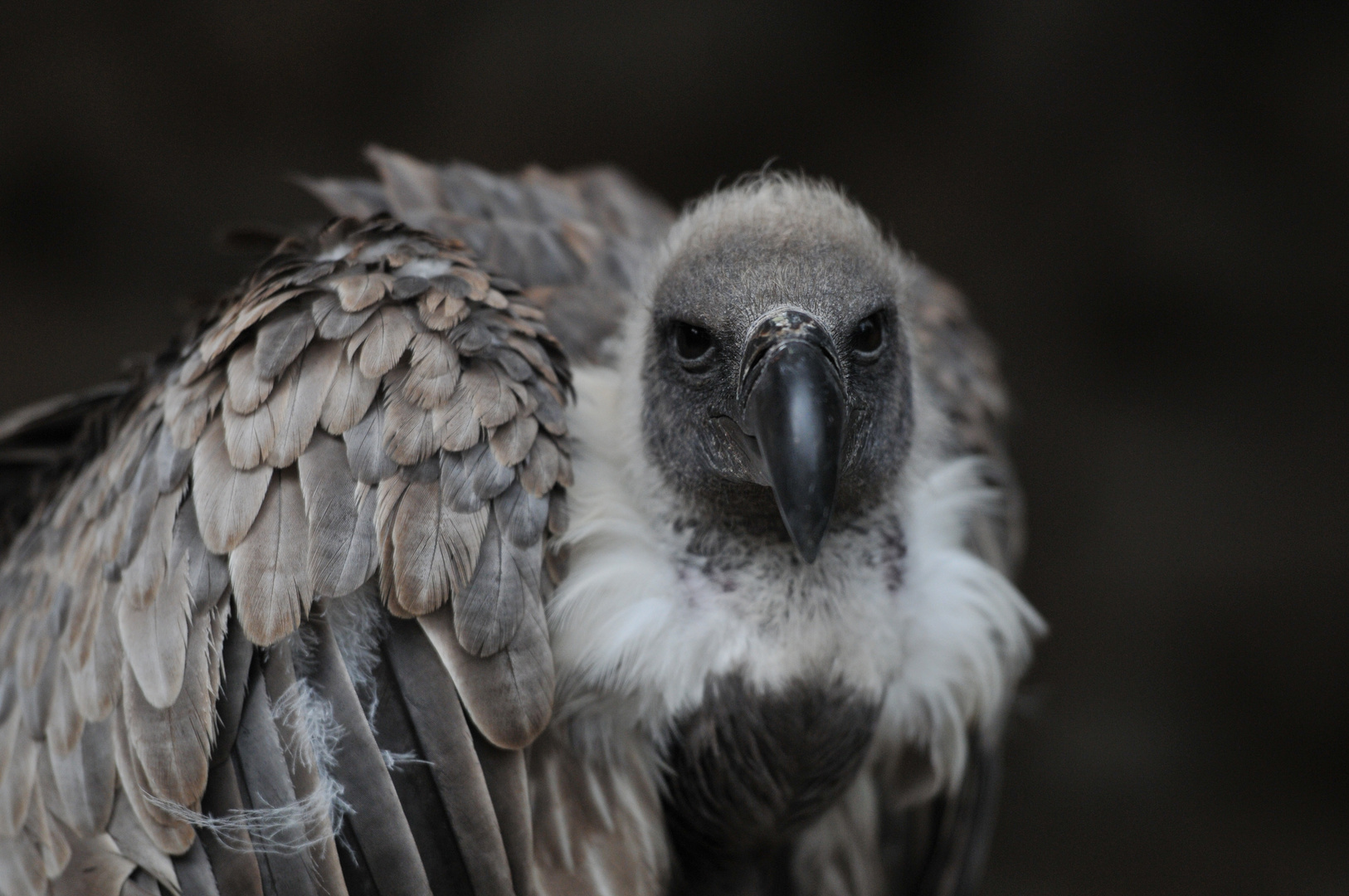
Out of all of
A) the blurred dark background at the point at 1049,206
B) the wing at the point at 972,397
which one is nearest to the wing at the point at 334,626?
the wing at the point at 972,397

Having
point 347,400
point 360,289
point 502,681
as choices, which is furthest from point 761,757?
point 360,289

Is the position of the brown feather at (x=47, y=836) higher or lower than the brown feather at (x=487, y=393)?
lower

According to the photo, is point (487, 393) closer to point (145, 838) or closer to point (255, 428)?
point (255, 428)

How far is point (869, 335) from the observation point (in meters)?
1.82

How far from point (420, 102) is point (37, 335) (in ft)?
5.05

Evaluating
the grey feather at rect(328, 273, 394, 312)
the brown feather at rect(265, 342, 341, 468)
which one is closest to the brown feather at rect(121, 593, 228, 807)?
the brown feather at rect(265, 342, 341, 468)

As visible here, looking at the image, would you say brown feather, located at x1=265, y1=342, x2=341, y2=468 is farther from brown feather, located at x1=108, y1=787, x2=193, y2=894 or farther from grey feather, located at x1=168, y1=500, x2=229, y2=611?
brown feather, located at x1=108, y1=787, x2=193, y2=894

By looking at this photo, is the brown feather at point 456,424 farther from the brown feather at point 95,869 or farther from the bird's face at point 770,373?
the brown feather at point 95,869

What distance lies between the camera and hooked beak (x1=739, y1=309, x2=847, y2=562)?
1.54 meters

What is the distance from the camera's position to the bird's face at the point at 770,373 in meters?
1.60

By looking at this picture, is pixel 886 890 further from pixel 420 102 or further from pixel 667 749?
pixel 420 102

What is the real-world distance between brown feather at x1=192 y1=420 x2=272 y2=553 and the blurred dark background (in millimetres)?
2844

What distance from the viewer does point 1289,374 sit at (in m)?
4.14

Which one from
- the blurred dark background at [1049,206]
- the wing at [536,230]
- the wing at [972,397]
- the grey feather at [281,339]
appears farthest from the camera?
the blurred dark background at [1049,206]
